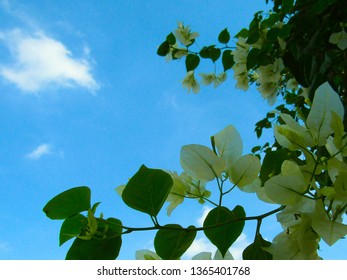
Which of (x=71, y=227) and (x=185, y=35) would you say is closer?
(x=71, y=227)

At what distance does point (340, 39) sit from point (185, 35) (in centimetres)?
47

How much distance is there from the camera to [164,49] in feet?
4.08

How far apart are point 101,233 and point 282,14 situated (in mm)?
815

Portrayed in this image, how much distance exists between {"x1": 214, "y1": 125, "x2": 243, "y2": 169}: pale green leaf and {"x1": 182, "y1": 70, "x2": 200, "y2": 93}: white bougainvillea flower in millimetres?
996

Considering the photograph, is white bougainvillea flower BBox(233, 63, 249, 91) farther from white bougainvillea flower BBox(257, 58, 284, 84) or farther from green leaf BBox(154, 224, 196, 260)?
green leaf BBox(154, 224, 196, 260)

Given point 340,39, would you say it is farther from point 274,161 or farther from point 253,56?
point 274,161

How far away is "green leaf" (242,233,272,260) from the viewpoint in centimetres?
42

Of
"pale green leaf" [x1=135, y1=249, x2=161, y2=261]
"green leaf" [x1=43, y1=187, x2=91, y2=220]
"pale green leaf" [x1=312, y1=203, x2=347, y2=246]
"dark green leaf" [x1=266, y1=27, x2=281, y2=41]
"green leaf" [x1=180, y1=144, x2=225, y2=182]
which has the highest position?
"dark green leaf" [x1=266, y1=27, x2=281, y2=41]

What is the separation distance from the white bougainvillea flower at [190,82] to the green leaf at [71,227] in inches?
40.1

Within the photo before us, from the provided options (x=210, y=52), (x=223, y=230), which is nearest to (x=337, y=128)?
(x=223, y=230)

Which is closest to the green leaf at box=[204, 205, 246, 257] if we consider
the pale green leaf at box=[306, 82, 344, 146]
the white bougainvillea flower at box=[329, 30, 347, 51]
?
the pale green leaf at box=[306, 82, 344, 146]

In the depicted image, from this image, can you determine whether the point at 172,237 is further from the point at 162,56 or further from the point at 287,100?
the point at 287,100

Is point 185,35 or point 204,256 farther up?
point 185,35
